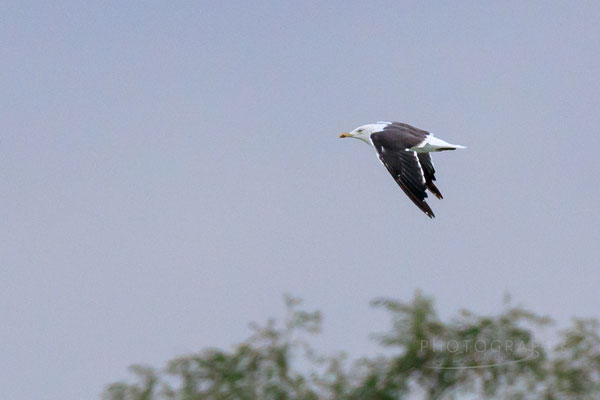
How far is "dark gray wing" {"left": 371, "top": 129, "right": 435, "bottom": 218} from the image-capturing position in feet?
98.8

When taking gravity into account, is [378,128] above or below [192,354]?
above

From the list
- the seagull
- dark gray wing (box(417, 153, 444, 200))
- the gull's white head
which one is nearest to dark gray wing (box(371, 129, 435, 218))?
the seagull

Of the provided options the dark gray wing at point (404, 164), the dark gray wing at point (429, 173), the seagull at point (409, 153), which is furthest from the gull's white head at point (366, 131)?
the dark gray wing at point (429, 173)

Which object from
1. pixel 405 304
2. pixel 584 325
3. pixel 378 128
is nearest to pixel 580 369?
pixel 584 325

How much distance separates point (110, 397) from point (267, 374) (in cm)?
298

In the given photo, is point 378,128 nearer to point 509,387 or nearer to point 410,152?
point 410,152

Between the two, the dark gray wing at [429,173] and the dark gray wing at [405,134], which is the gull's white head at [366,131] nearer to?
the dark gray wing at [405,134]

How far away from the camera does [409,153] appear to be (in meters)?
31.0

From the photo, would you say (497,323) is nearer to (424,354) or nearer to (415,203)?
(424,354)

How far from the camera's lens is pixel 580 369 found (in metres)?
32.7

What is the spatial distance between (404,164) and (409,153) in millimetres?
396

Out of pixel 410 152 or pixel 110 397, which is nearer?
pixel 410 152

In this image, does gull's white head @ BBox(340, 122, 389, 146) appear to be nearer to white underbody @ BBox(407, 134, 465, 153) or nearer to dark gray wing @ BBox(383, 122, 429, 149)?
dark gray wing @ BBox(383, 122, 429, 149)

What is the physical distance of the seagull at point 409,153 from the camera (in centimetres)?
3023
